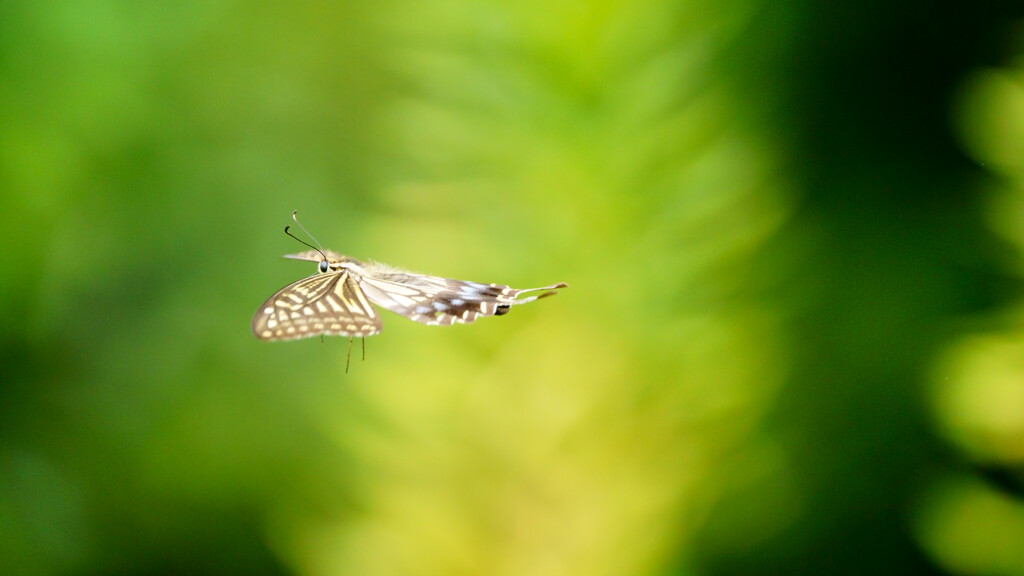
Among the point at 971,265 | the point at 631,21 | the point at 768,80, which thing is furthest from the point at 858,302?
the point at 631,21

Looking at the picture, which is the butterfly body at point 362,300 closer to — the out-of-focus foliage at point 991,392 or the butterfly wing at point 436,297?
the butterfly wing at point 436,297

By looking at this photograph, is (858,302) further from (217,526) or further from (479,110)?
(217,526)

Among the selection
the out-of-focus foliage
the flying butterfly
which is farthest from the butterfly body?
the out-of-focus foliage

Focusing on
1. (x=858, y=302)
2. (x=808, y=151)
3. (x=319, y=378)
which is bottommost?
(x=319, y=378)

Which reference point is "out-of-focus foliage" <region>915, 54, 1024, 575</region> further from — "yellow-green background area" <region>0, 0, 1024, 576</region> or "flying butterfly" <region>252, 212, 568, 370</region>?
"flying butterfly" <region>252, 212, 568, 370</region>

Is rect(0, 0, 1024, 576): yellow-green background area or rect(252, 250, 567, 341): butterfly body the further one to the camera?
rect(0, 0, 1024, 576): yellow-green background area

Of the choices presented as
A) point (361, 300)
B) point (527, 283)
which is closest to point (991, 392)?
point (527, 283)
